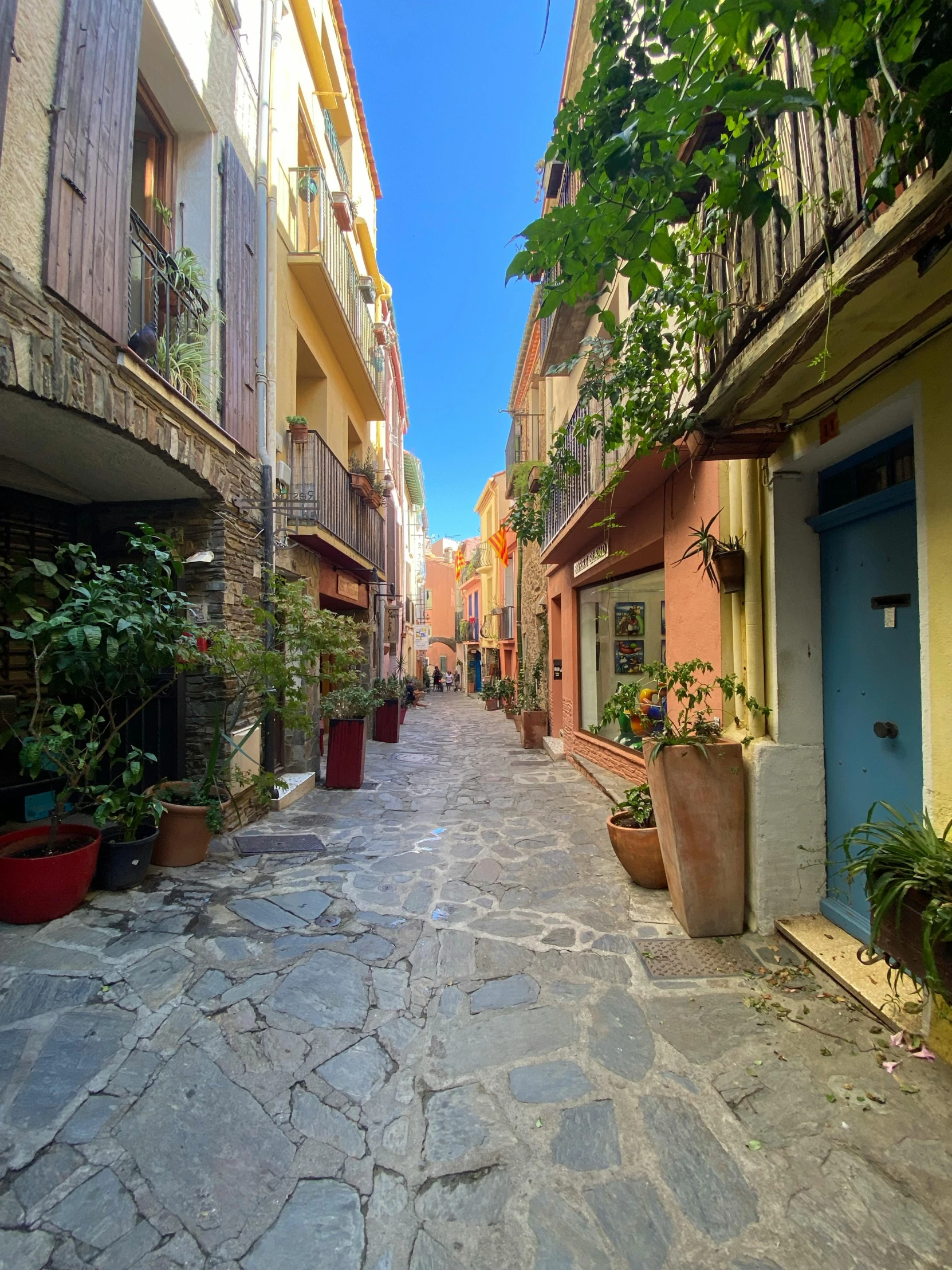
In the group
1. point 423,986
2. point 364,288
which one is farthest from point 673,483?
point 364,288

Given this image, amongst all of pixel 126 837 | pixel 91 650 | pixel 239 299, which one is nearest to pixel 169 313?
pixel 239 299

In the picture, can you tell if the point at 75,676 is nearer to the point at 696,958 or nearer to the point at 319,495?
the point at 696,958

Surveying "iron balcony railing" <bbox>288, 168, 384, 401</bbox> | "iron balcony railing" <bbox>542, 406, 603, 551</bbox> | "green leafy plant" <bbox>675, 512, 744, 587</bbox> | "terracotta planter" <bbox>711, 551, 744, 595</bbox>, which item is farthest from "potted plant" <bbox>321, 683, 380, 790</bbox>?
"iron balcony railing" <bbox>288, 168, 384, 401</bbox>

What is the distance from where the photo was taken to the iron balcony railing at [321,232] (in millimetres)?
7273

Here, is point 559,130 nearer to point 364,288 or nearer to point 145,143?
point 145,143

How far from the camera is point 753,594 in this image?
3.43 m

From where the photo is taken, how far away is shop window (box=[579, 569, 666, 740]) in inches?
277

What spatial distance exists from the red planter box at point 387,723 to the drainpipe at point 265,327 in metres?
5.48

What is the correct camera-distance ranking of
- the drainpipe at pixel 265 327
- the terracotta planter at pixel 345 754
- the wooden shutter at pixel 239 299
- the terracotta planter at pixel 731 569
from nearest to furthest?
the terracotta planter at pixel 731 569, the wooden shutter at pixel 239 299, the drainpipe at pixel 265 327, the terracotta planter at pixel 345 754

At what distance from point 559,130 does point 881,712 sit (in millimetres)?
2897

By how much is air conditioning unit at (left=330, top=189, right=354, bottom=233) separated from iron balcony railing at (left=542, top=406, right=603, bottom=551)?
14.9 feet

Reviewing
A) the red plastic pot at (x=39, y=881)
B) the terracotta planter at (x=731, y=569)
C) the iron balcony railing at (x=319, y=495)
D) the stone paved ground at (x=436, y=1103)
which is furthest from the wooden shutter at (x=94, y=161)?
the terracotta planter at (x=731, y=569)

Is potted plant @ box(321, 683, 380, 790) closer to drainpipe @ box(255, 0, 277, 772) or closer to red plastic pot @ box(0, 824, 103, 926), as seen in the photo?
drainpipe @ box(255, 0, 277, 772)

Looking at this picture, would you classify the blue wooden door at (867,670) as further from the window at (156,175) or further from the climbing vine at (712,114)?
the window at (156,175)
